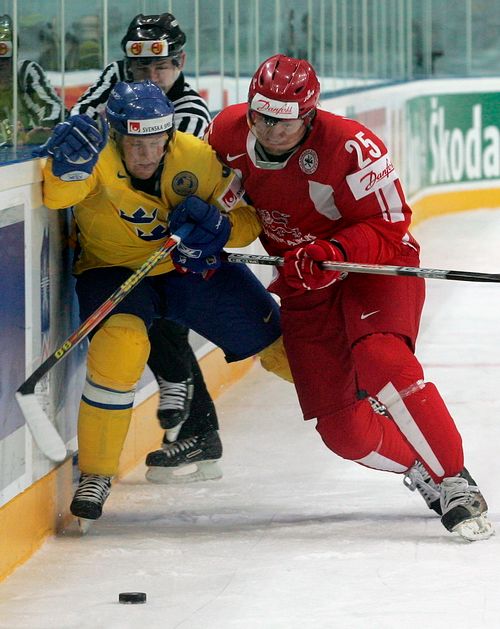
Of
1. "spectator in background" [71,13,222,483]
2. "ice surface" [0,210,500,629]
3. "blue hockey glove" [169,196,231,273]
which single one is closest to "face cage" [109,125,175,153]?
"blue hockey glove" [169,196,231,273]

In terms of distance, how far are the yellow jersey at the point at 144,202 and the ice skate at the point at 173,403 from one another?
1.83 ft

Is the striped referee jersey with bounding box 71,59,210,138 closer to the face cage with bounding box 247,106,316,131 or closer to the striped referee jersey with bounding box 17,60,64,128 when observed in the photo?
the striped referee jersey with bounding box 17,60,64,128

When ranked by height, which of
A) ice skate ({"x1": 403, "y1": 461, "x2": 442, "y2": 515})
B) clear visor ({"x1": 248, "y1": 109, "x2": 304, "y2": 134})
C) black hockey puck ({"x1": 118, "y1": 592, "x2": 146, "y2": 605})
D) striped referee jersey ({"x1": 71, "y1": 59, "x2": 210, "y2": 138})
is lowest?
ice skate ({"x1": 403, "y1": 461, "x2": 442, "y2": 515})

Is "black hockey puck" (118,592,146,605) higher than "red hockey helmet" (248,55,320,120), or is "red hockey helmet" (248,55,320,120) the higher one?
"red hockey helmet" (248,55,320,120)

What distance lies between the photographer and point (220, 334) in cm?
377

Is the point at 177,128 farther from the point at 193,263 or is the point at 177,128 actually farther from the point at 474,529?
the point at 474,529

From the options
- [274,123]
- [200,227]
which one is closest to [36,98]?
[200,227]

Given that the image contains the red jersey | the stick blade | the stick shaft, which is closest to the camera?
the stick blade

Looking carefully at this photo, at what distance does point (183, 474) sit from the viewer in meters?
4.08

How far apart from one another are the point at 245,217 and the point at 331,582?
3.38ft

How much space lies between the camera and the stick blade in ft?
10.3

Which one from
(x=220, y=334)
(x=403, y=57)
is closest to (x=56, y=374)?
(x=220, y=334)

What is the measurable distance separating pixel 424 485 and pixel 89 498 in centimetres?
88

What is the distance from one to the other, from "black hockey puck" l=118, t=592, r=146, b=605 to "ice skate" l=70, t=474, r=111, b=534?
0.51 meters
